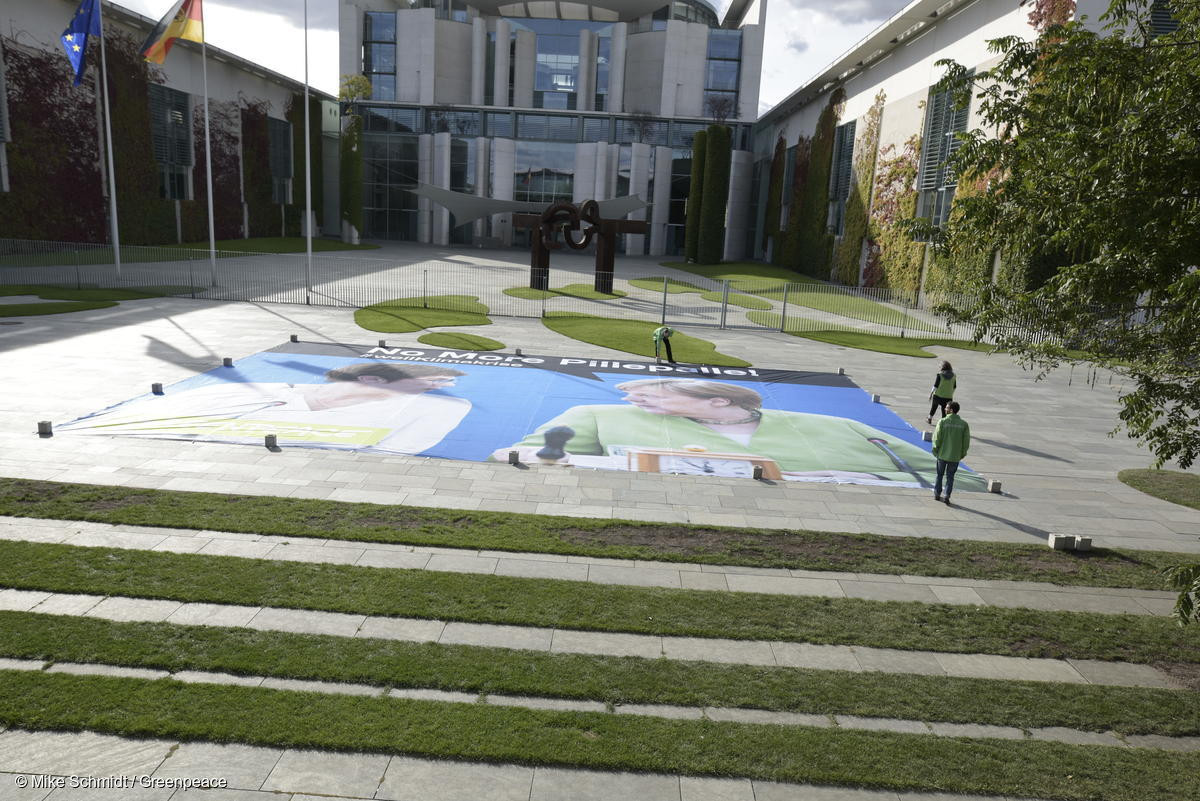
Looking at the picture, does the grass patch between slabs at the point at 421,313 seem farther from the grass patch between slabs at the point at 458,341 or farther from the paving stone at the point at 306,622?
the paving stone at the point at 306,622

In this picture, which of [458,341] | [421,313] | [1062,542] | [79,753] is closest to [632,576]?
[79,753]

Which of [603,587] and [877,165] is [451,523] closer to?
[603,587]

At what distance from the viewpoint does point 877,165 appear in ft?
146

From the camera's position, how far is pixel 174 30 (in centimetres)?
3084

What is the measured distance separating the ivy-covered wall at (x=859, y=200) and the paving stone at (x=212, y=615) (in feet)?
142

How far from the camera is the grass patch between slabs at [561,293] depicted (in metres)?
37.8

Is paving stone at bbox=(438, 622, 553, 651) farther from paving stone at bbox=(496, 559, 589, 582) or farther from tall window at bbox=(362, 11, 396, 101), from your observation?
tall window at bbox=(362, 11, 396, 101)

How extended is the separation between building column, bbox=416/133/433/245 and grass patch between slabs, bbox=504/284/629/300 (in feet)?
95.8

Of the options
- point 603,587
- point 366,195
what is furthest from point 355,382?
point 366,195

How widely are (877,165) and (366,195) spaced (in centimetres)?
4264

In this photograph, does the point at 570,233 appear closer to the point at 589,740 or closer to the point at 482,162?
the point at 482,162

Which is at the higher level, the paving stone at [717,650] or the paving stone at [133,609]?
the paving stone at [717,650]

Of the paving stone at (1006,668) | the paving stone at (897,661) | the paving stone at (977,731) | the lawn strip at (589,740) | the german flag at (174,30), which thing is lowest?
the paving stone at (897,661)

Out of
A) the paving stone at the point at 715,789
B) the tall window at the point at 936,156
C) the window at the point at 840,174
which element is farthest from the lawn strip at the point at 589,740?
the window at the point at 840,174
